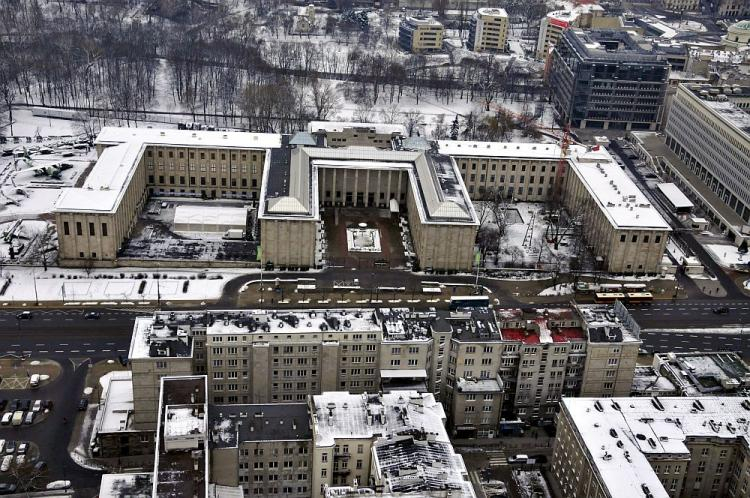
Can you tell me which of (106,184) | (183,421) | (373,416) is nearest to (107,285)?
(106,184)

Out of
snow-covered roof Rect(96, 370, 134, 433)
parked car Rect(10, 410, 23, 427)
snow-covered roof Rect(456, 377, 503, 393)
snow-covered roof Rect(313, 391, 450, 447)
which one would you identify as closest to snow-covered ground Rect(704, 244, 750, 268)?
snow-covered roof Rect(456, 377, 503, 393)

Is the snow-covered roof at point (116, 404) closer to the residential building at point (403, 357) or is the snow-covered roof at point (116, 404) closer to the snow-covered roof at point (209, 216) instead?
the residential building at point (403, 357)

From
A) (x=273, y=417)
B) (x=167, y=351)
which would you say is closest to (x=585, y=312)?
(x=273, y=417)

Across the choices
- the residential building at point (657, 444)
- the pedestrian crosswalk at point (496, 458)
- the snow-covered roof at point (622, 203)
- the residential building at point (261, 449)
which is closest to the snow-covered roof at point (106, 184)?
the residential building at point (261, 449)

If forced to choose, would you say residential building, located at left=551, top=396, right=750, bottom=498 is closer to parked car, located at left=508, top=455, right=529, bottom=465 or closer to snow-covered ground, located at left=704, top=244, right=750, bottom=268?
parked car, located at left=508, top=455, right=529, bottom=465

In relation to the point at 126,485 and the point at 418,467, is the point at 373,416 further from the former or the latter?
the point at 126,485

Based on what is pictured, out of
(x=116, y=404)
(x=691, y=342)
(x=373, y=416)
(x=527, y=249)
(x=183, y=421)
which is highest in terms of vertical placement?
(x=183, y=421)
